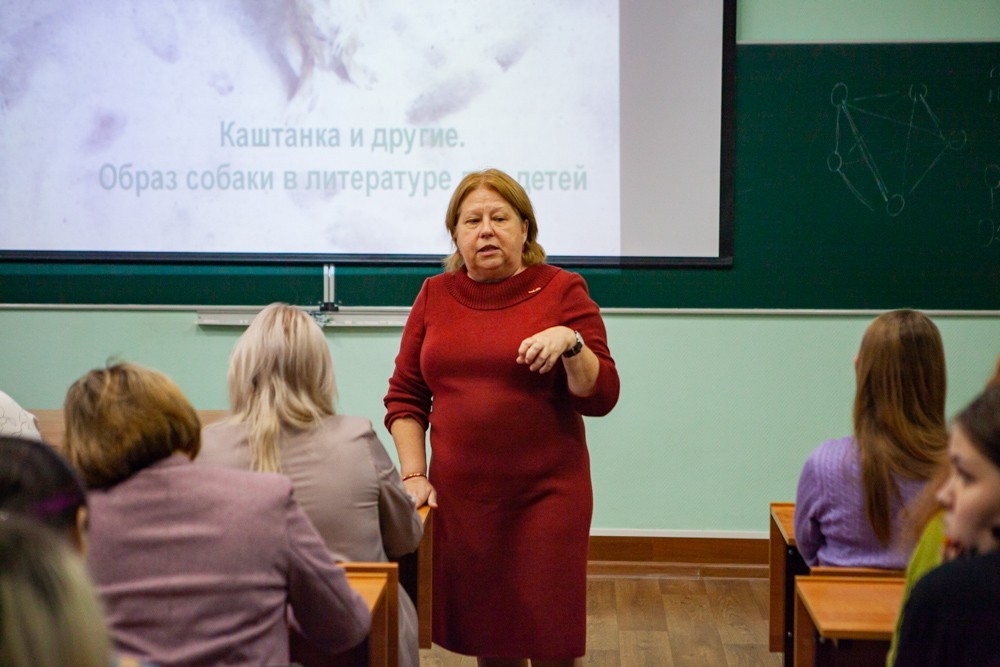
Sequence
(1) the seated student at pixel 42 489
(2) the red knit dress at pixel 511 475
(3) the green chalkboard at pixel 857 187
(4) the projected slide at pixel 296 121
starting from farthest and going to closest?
1. (4) the projected slide at pixel 296 121
2. (3) the green chalkboard at pixel 857 187
3. (2) the red knit dress at pixel 511 475
4. (1) the seated student at pixel 42 489

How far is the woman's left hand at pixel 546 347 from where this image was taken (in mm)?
2166

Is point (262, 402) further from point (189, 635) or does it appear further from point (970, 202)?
point (970, 202)

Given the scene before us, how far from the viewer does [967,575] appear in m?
1.29

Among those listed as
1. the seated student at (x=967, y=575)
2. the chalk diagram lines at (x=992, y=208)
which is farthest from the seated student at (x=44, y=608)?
the chalk diagram lines at (x=992, y=208)

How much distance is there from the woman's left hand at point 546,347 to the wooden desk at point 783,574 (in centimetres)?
76

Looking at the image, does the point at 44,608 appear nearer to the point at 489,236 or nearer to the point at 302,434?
the point at 302,434

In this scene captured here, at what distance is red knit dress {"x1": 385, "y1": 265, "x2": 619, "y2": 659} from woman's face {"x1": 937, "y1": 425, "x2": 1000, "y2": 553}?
3.54 ft

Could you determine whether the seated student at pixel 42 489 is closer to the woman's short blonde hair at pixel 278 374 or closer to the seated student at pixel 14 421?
the woman's short blonde hair at pixel 278 374

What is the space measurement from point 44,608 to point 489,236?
1.73 m

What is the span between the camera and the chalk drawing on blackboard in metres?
4.13

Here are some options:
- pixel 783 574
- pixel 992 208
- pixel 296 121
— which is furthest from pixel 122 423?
pixel 992 208

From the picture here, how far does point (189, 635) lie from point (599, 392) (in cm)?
113

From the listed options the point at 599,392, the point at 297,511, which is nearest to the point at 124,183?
the point at 599,392

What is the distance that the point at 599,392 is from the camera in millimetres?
2377
